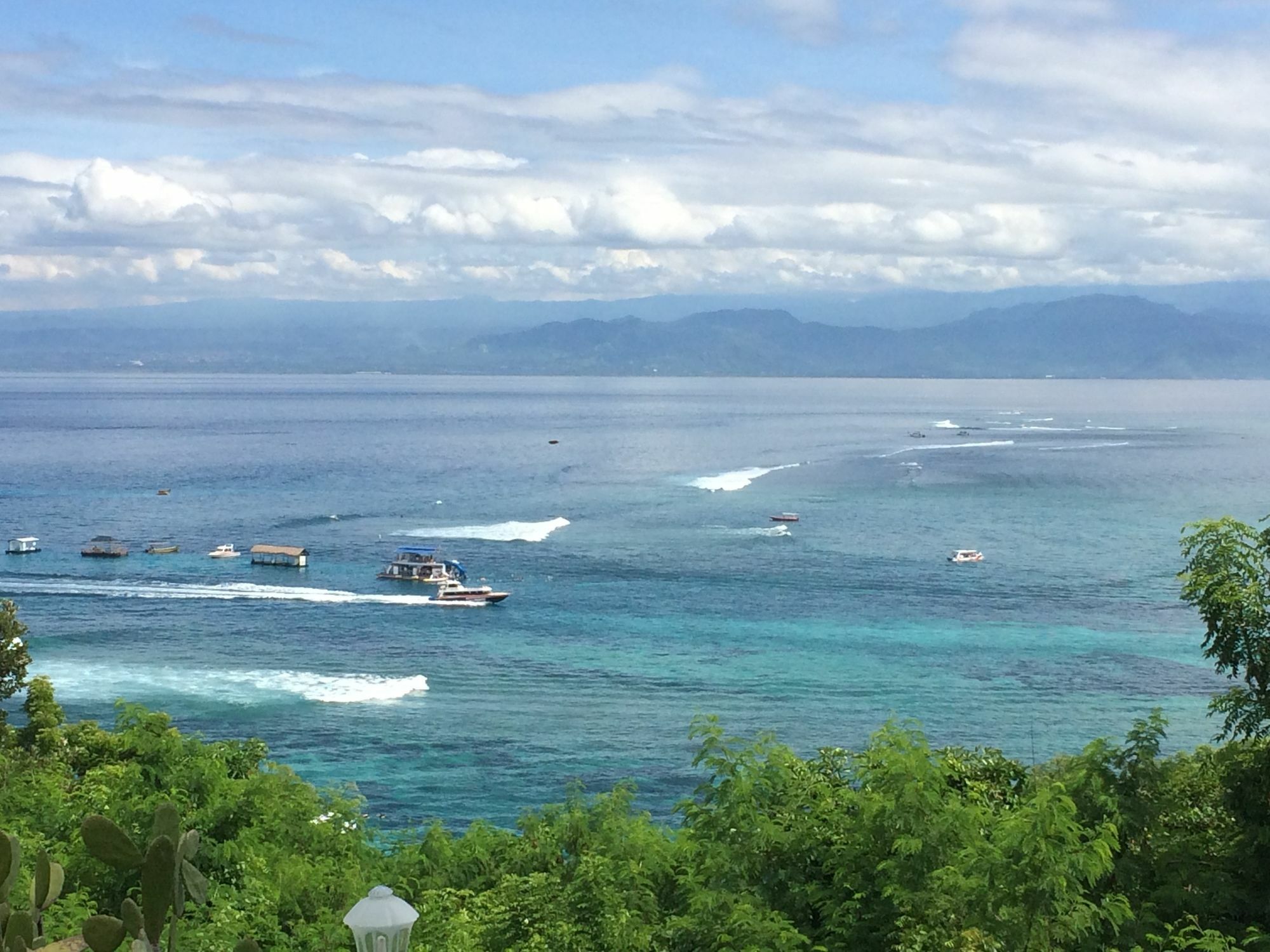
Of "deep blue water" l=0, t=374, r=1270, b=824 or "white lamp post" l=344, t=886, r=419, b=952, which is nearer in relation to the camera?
"white lamp post" l=344, t=886, r=419, b=952

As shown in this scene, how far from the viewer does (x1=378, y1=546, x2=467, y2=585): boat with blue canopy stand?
6906cm

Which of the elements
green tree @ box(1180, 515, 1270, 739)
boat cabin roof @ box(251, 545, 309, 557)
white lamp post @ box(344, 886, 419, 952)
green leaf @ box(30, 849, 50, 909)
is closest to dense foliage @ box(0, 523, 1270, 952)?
green tree @ box(1180, 515, 1270, 739)

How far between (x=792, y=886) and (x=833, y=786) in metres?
4.58

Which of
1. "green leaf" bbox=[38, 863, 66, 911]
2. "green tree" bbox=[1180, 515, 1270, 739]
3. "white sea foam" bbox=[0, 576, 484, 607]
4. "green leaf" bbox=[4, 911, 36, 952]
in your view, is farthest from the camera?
→ "white sea foam" bbox=[0, 576, 484, 607]

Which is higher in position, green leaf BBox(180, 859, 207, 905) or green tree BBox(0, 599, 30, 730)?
green leaf BBox(180, 859, 207, 905)

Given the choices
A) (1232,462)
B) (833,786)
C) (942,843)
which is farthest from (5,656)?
(1232,462)

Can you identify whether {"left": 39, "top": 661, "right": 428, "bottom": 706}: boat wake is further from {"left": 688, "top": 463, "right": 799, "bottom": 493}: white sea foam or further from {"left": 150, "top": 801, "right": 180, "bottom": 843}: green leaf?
{"left": 688, "top": 463, "right": 799, "bottom": 493}: white sea foam

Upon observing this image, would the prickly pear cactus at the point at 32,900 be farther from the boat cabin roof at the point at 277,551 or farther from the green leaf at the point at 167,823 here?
the boat cabin roof at the point at 277,551

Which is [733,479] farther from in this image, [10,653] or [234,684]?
[10,653]

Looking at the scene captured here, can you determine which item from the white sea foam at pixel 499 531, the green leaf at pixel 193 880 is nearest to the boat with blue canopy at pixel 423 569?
the white sea foam at pixel 499 531

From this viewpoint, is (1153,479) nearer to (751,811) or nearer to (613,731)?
(613,731)

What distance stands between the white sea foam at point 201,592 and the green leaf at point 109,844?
60.0 metres

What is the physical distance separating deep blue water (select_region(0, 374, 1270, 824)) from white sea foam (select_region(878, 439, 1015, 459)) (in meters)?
22.5

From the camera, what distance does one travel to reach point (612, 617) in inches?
2388
